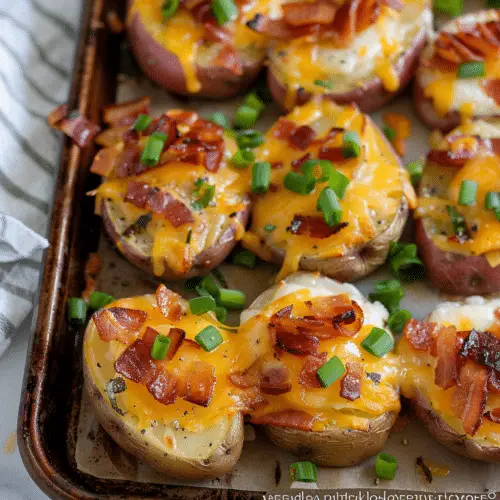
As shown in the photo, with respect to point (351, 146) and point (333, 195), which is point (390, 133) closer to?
point (351, 146)

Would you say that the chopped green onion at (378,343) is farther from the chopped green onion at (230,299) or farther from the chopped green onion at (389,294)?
the chopped green onion at (230,299)

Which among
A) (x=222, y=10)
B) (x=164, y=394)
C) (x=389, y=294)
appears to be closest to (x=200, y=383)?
(x=164, y=394)

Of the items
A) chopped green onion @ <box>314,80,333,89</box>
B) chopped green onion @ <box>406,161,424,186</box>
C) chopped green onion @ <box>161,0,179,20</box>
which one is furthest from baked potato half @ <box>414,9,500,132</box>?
chopped green onion @ <box>161,0,179,20</box>

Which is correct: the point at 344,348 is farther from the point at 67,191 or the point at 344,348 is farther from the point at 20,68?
the point at 20,68

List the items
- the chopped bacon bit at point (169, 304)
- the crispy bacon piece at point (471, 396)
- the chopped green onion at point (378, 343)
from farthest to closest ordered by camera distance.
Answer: the chopped bacon bit at point (169, 304)
the chopped green onion at point (378, 343)
the crispy bacon piece at point (471, 396)

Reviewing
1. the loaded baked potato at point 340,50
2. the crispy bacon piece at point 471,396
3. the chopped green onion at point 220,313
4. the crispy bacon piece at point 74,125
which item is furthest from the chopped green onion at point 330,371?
the crispy bacon piece at point 74,125
